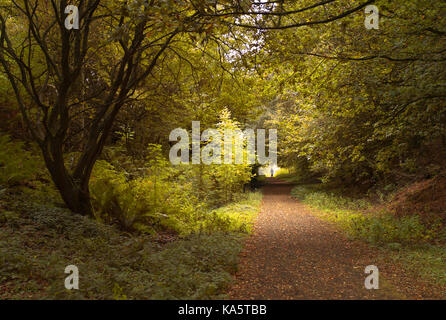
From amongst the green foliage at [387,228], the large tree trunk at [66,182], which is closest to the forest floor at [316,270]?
the green foliage at [387,228]

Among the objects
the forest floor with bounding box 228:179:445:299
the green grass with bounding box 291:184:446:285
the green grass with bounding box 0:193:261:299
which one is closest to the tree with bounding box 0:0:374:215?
the green grass with bounding box 0:193:261:299

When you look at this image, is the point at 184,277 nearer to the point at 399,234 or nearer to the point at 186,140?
the point at 399,234

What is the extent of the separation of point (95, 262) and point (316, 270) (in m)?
4.12

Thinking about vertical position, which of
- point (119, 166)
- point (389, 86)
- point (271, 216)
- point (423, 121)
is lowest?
point (271, 216)

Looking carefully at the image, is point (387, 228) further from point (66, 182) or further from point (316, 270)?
point (66, 182)

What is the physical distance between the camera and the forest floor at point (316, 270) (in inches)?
188

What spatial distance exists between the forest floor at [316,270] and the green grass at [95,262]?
510mm

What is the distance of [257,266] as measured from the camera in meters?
6.21

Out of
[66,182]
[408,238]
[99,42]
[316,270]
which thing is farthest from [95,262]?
[408,238]

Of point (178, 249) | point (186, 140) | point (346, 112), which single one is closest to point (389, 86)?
point (346, 112)

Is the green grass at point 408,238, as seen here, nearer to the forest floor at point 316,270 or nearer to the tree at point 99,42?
the forest floor at point 316,270

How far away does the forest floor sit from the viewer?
4773 mm

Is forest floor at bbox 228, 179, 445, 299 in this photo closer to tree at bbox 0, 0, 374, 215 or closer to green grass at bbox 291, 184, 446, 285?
green grass at bbox 291, 184, 446, 285
